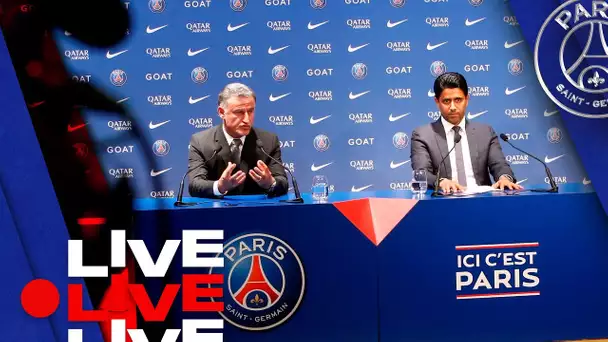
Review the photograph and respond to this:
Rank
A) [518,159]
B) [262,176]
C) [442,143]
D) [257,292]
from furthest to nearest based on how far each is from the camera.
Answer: [518,159]
[442,143]
[262,176]
[257,292]

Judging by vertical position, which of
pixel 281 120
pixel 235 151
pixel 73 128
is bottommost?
pixel 235 151

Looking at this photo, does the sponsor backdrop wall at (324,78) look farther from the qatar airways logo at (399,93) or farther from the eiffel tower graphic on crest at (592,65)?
the eiffel tower graphic on crest at (592,65)

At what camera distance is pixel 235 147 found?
3.85 m

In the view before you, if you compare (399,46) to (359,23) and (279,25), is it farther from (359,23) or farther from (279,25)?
(279,25)

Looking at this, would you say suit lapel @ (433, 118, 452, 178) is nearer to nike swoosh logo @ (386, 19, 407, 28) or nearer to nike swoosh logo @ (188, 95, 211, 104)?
nike swoosh logo @ (386, 19, 407, 28)

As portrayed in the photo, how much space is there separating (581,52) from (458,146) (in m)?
1.47

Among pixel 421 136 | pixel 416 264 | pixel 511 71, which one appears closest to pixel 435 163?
pixel 421 136

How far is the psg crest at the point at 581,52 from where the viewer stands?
423cm

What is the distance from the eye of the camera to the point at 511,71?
5.23 meters

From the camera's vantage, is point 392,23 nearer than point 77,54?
No

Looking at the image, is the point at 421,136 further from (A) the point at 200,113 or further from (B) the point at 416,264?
(A) the point at 200,113

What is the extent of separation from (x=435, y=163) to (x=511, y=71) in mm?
2148
